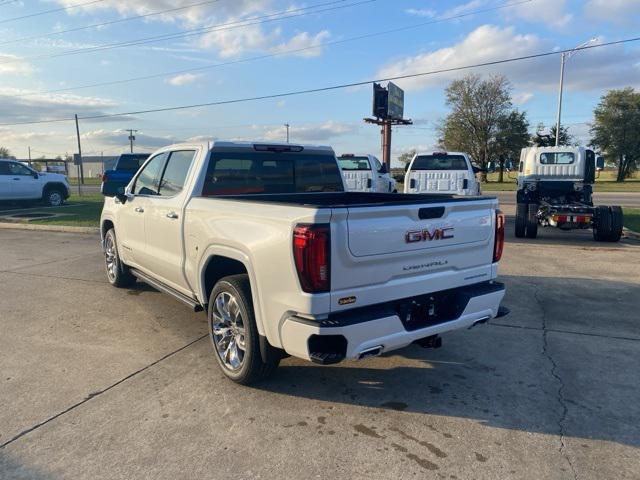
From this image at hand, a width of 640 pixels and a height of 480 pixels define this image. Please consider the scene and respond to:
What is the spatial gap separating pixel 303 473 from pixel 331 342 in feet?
2.55

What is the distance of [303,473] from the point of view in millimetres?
2836

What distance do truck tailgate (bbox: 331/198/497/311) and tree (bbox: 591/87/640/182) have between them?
6347 cm

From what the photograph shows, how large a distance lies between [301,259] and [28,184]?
1916 centimetres

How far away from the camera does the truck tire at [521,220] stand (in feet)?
37.5

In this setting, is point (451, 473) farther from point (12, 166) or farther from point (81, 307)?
point (12, 166)

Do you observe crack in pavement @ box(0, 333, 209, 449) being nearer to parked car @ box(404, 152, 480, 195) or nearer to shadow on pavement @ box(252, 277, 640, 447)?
shadow on pavement @ box(252, 277, 640, 447)

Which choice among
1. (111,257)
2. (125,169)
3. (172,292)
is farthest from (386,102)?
(172,292)

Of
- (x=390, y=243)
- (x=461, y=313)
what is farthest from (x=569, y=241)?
(x=390, y=243)

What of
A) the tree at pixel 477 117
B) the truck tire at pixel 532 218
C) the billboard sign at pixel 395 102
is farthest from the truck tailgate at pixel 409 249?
the tree at pixel 477 117

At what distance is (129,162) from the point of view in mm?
18312

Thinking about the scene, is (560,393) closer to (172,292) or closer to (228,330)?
(228,330)

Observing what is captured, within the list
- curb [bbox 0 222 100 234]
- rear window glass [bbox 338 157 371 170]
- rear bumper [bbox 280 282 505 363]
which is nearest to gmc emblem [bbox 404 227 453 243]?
rear bumper [bbox 280 282 505 363]

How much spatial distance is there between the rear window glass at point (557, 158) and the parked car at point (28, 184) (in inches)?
684

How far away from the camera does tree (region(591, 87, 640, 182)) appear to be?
186ft
